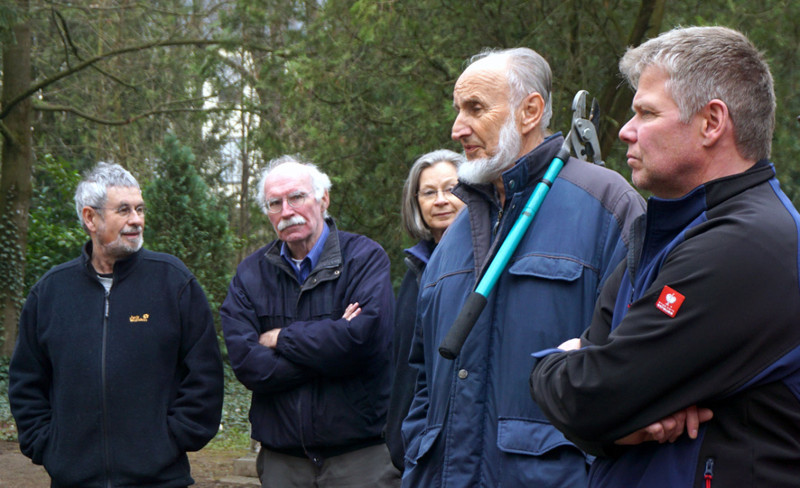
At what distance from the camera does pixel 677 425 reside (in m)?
1.98

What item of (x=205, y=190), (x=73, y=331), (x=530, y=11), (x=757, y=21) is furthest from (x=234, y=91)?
(x=73, y=331)

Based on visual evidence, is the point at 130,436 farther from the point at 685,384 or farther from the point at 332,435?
the point at 685,384

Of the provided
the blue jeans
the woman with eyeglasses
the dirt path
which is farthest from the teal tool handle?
the dirt path

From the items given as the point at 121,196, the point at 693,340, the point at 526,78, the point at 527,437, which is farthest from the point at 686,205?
the point at 121,196

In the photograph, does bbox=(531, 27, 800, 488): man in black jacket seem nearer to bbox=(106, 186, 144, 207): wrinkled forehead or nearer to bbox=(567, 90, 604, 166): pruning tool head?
bbox=(567, 90, 604, 166): pruning tool head

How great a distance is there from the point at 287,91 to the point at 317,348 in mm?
5935

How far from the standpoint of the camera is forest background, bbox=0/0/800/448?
27.9ft

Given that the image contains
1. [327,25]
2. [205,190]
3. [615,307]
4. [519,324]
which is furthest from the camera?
[205,190]

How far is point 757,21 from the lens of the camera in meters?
8.18

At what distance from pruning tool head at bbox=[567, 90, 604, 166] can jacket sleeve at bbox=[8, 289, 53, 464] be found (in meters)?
2.74

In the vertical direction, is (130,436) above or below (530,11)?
below

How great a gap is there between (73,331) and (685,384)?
3195 mm

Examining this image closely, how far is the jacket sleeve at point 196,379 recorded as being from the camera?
4.34m

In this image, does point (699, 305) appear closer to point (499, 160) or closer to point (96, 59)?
point (499, 160)
